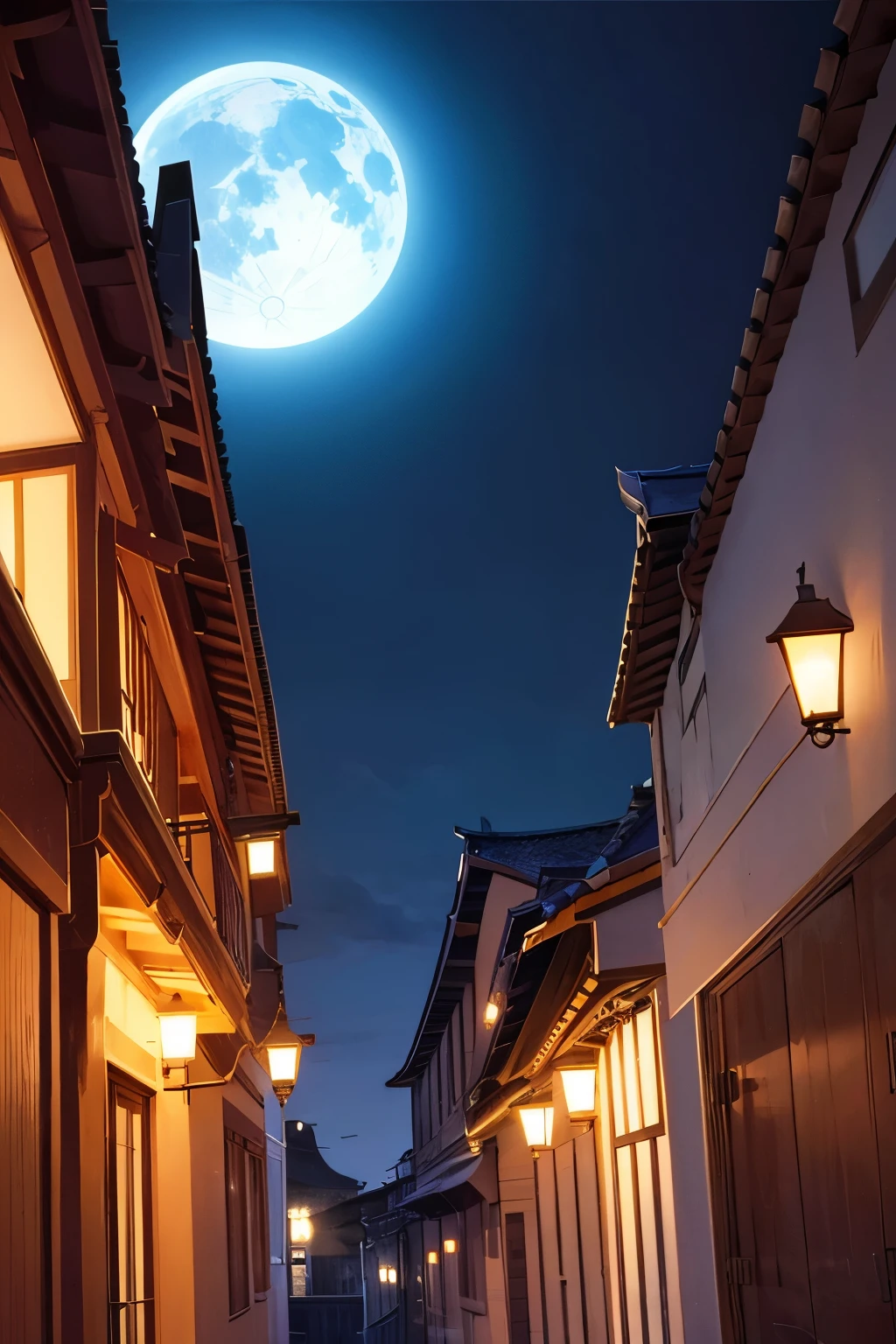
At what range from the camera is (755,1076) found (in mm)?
7707

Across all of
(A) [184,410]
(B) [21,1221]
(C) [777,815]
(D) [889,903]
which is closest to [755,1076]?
(C) [777,815]

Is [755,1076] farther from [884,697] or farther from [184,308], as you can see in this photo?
[184,308]

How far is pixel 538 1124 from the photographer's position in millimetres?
14930

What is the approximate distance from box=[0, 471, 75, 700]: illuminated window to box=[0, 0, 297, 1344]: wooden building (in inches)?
0.5

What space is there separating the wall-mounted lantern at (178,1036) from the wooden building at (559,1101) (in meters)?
3.25

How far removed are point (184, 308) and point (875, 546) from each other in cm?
371

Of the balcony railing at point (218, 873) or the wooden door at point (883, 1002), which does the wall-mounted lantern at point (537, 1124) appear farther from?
the wooden door at point (883, 1002)

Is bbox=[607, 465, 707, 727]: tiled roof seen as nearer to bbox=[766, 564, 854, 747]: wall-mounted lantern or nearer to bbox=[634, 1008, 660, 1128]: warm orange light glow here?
bbox=[634, 1008, 660, 1128]: warm orange light glow

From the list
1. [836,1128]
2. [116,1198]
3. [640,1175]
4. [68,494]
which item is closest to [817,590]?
[836,1128]

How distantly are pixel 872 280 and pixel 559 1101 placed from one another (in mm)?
12867

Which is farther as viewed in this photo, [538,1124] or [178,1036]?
[538,1124]

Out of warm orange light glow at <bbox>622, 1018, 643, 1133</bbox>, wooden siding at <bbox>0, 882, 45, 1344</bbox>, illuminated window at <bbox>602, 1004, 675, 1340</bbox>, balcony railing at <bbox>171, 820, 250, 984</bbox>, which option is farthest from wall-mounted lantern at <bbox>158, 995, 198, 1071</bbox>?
warm orange light glow at <bbox>622, 1018, 643, 1133</bbox>

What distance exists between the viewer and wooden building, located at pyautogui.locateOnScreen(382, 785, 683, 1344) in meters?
11.0

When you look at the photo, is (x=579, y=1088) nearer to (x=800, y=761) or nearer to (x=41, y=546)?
(x=800, y=761)
